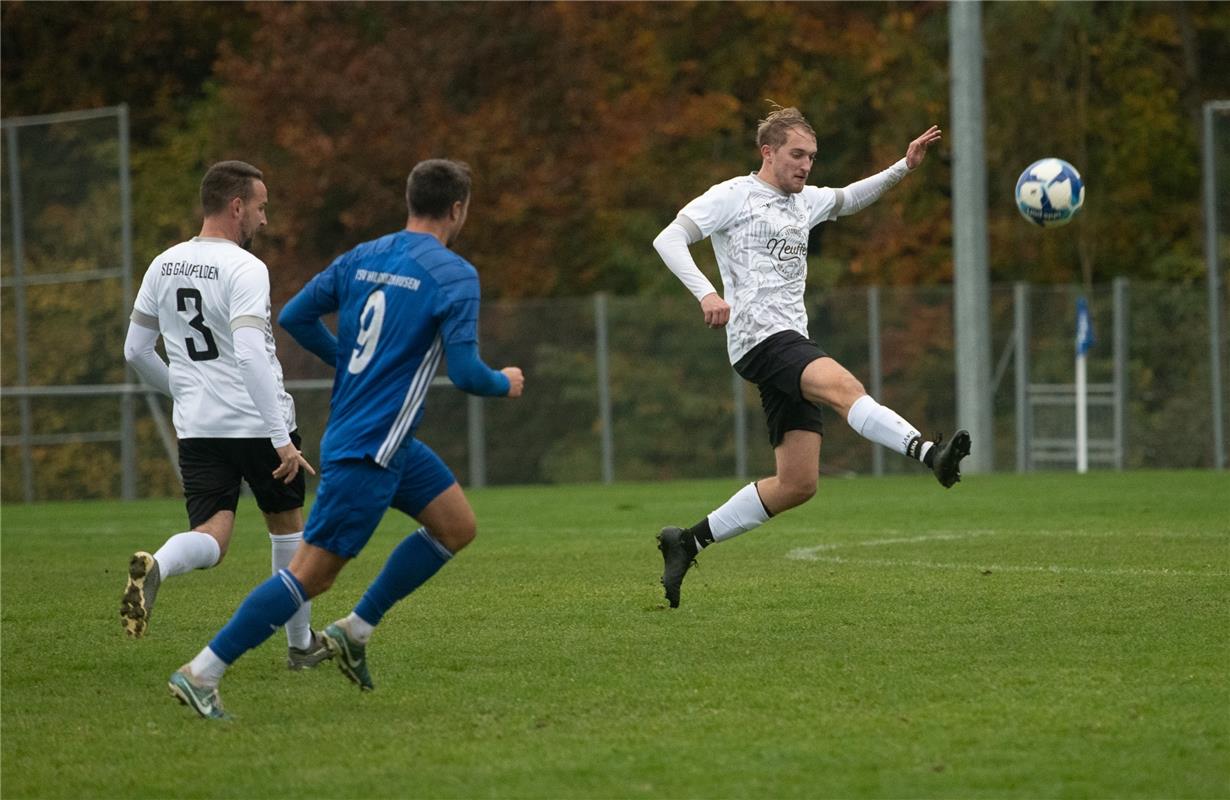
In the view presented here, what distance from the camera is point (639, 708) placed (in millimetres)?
6117

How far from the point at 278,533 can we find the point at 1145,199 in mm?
25013

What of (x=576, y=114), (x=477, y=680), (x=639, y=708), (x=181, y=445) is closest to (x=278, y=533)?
(x=181, y=445)

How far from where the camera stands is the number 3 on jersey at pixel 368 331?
608cm

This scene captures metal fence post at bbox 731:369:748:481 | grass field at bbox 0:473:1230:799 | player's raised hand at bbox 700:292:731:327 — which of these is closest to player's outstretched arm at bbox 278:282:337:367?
grass field at bbox 0:473:1230:799

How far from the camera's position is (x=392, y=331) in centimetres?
607

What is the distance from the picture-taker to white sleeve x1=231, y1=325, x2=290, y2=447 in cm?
668

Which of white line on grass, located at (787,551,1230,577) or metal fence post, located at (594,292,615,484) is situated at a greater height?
metal fence post, located at (594,292,615,484)

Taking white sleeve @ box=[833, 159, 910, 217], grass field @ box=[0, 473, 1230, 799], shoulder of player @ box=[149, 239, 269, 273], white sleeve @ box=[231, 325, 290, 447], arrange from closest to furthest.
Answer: grass field @ box=[0, 473, 1230, 799], white sleeve @ box=[231, 325, 290, 447], shoulder of player @ box=[149, 239, 269, 273], white sleeve @ box=[833, 159, 910, 217]

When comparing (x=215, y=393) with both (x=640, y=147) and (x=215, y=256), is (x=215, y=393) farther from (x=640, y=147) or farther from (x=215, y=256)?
(x=640, y=147)

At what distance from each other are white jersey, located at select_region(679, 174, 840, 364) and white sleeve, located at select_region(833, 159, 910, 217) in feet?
1.84

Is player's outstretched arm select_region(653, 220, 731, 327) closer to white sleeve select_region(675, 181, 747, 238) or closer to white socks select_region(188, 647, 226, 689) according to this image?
white sleeve select_region(675, 181, 747, 238)

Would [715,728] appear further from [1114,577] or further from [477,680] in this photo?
[1114,577]

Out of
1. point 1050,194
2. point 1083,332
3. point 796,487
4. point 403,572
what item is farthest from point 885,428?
point 1083,332

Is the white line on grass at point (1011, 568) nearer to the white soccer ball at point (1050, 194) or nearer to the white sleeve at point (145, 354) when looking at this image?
the white soccer ball at point (1050, 194)
